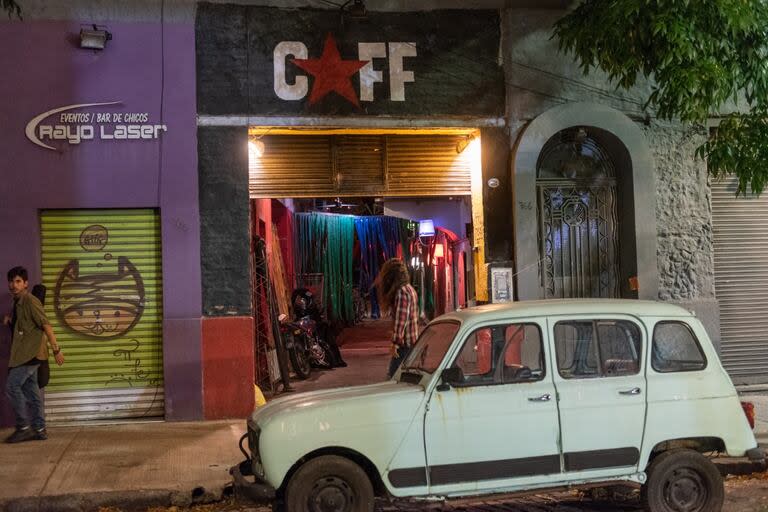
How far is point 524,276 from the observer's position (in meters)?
10.8

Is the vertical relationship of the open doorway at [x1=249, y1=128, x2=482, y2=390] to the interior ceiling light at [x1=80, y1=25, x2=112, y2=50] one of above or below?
below

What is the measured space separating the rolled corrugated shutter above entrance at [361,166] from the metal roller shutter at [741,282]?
3.69 metres

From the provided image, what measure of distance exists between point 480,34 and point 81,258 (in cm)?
582

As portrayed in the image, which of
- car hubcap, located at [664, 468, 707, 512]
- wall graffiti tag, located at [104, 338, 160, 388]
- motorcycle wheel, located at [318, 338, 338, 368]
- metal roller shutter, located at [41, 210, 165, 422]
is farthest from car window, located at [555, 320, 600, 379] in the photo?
motorcycle wheel, located at [318, 338, 338, 368]

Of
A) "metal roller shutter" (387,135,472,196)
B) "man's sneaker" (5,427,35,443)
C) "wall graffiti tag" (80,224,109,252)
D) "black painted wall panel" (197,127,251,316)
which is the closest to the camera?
"man's sneaker" (5,427,35,443)

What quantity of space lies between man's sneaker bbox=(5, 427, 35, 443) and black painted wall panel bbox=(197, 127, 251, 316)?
2.35m

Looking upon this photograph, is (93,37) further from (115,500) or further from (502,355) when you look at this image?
(502,355)

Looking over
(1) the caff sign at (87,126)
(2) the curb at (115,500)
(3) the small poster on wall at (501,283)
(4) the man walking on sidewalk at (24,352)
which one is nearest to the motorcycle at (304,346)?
(3) the small poster on wall at (501,283)

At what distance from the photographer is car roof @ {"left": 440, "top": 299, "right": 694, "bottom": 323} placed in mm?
6043

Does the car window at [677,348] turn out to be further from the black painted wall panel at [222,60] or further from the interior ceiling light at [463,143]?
the black painted wall panel at [222,60]

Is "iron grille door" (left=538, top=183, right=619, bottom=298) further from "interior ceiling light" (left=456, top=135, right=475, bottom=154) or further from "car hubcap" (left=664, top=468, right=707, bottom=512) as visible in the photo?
"car hubcap" (left=664, top=468, right=707, bottom=512)

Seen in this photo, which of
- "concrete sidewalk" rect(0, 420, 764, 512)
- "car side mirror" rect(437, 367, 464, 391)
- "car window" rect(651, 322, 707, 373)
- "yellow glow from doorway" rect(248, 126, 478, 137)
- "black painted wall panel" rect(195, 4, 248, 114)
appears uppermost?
"black painted wall panel" rect(195, 4, 248, 114)

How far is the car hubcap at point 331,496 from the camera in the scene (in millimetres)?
5637

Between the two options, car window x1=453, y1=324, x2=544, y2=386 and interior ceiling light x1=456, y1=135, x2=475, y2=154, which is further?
interior ceiling light x1=456, y1=135, x2=475, y2=154
